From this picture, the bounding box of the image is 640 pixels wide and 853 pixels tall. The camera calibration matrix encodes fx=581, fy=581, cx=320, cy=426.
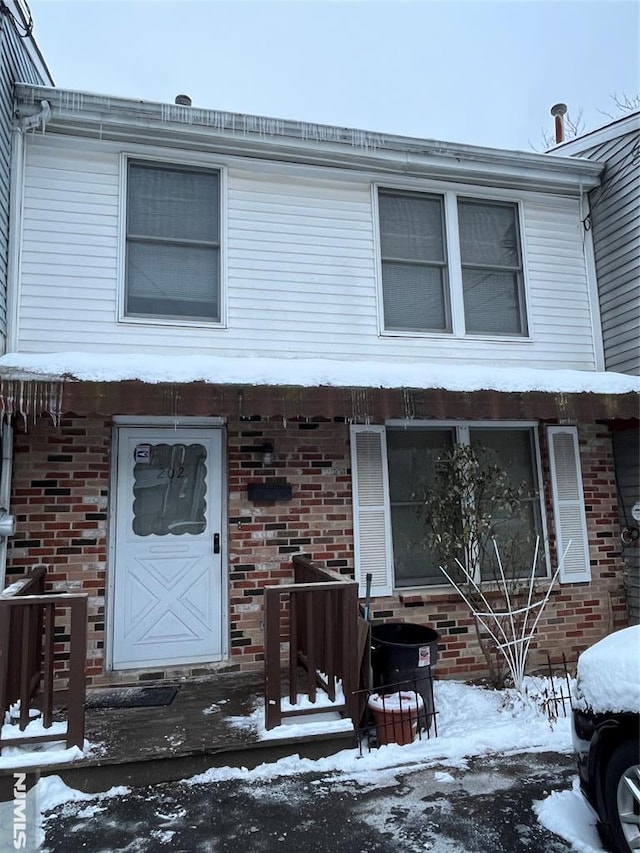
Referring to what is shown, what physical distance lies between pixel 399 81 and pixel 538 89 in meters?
13.9

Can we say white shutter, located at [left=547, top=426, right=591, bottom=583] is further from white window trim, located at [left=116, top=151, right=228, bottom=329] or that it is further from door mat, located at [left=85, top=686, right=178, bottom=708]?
door mat, located at [left=85, top=686, right=178, bottom=708]

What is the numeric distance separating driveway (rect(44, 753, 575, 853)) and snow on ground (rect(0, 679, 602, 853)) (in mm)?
53

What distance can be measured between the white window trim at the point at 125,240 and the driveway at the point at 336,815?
3.73m

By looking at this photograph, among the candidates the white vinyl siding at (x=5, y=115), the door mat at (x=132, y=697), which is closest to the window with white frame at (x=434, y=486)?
the door mat at (x=132, y=697)

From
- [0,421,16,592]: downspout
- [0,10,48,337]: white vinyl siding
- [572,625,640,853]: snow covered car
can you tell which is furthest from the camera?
[0,10,48,337]: white vinyl siding

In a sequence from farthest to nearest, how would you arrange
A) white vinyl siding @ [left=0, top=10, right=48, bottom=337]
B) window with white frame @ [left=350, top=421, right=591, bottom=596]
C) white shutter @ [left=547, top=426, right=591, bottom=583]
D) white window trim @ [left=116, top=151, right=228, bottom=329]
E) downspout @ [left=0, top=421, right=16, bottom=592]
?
white shutter @ [left=547, top=426, right=591, bottom=583], window with white frame @ [left=350, top=421, right=591, bottom=596], white window trim @ [left=116, top=151, right=228, bottom=329], white vinyl siding @ [left=0, top=10, right=48, bottom=337], downspout @ [left=0, top=421, right=16, bottom=592]

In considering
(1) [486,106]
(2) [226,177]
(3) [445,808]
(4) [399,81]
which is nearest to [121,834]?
(3) [445,808]

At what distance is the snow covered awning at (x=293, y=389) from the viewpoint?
4250mm

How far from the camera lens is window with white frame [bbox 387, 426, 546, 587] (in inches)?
226

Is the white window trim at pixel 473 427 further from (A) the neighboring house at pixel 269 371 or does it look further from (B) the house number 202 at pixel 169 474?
(B) the house number 202 at pixel 169 474

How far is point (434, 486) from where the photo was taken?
5.81 m

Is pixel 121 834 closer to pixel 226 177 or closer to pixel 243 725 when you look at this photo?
pixel 243 725

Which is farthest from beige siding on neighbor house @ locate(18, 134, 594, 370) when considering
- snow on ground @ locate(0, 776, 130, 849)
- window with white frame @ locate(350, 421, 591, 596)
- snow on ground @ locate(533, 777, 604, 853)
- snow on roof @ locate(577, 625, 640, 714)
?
snow on ground @ locate(533, 777, 604, 853)

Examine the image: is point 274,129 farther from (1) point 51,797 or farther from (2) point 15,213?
(1) point 51,797
